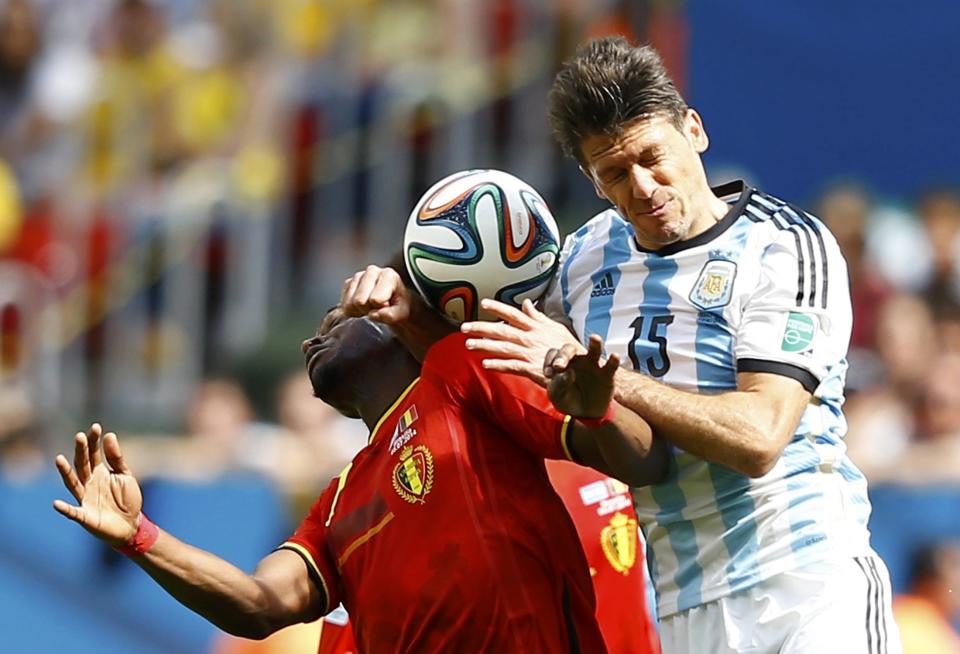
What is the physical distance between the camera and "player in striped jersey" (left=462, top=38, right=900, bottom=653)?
14.7 ft

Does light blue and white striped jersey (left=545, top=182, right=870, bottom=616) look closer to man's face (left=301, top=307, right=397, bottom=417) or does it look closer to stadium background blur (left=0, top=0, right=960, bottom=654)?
man's face (left=301, top=307, right=397, bottom=417)

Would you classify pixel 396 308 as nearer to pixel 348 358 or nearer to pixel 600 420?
pixel 348 358

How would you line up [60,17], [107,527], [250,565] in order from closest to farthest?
[107,527]
[250,565]
[60,17]

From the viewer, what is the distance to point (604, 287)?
4.77 m

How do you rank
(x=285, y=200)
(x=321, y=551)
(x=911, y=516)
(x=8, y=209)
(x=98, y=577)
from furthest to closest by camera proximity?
(x=8, y=209) → (x=285, y=200) → (x=98, y=577) → (x=911, y=516) → (x=321, y=551)

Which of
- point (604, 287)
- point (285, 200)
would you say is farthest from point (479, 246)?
point (285, 200)

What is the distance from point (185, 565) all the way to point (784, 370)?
159 cm

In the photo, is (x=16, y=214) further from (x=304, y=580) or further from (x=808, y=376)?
(x=808, y=376)

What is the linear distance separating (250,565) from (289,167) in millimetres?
3575

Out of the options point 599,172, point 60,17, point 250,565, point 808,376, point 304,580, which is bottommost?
point 250,565

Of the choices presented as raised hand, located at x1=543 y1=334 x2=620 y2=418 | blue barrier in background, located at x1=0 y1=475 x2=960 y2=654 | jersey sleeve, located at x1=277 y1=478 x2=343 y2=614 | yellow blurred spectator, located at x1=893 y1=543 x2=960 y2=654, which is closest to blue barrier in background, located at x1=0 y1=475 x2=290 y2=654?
blue barrier in background, located at x1=0 y1=475 x2=960 y2=654

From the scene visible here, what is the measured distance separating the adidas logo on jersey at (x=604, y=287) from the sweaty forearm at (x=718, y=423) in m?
0.45

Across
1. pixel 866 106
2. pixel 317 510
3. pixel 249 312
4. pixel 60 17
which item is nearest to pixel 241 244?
pixel 249 312

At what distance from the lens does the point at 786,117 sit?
9.86 metres
